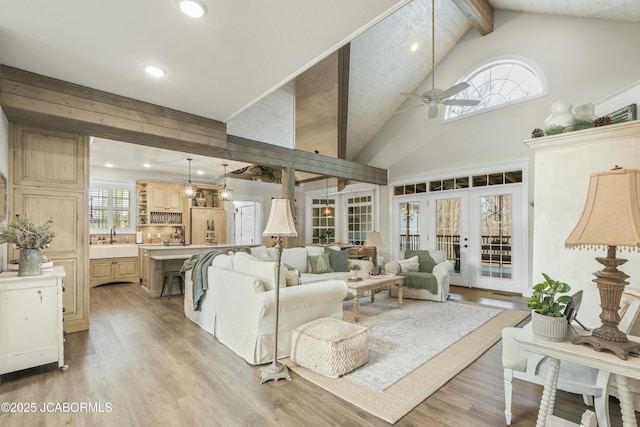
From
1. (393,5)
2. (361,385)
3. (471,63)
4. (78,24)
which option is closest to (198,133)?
(78,24)

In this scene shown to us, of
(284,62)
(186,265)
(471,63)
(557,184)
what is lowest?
(186,265)

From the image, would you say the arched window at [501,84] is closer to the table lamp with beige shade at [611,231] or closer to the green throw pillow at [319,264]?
the green throw pillow at [319,264]

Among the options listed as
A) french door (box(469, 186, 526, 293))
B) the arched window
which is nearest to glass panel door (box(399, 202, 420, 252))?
french door (box(469, 186, 526, 293))

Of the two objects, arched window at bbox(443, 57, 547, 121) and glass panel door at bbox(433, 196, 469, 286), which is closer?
arched window at bbox(443, 57, 547, 121)

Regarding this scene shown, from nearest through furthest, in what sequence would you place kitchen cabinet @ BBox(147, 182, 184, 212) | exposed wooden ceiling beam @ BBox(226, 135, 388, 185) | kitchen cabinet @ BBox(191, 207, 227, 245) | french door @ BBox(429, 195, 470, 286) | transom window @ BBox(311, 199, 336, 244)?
1. exposed wooden ceiling beam @ BBox(226, 135, 388, 185)
2. french door @ BBox(429, 195, 470, 286)
3. kitchen cabinet @ BBox(147, 182, 184, 212)
4. kitchen cabinet @ BBox(191, 207, 227, 245)
5. transom window @ BBox(311, 199, 336, 244)

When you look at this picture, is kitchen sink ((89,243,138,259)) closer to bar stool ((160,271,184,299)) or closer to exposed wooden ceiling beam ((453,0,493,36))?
bar stool ((160,271,184,299))

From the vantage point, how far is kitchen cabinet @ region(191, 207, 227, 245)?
26.3ft

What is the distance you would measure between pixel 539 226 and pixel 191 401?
324 centimetres

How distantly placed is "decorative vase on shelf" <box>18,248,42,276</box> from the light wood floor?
0.89 metres

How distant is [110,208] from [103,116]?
5.03 meters

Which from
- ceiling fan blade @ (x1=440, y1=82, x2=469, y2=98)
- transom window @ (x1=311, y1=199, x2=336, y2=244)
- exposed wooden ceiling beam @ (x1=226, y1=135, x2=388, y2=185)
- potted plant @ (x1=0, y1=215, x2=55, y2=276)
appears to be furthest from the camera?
transom window @ (x1=311, y1=199, x2=336, y2=244)

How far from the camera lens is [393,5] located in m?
2.04

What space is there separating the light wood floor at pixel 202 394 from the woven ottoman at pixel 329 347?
0.19 m

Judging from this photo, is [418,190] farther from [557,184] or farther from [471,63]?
[557,184]
